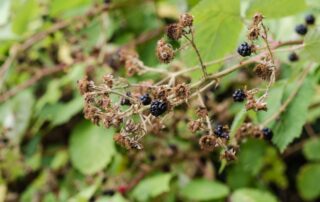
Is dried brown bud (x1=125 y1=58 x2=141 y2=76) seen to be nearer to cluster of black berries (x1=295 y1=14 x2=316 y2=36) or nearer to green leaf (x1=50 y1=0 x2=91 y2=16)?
cluster of black berries (x1=295 y1=14 x2=316 y2=36)

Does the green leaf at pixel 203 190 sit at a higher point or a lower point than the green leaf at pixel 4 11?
lower

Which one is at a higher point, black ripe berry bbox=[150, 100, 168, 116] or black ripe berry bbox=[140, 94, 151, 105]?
black ripe berry bbox=[140, 94, 151, 105]

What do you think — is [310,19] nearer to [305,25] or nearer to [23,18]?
[305,25]

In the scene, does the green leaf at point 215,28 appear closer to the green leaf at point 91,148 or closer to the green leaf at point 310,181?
the green leaf at point 91,148

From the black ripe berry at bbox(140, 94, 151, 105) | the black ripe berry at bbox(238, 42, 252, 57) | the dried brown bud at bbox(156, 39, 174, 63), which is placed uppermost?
the dried brown bud at bbox(156, 39, 174, 63)

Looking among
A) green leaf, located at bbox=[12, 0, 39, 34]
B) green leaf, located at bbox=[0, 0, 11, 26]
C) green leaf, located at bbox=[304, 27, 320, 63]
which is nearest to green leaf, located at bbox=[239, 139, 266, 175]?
green leaf, located at bbox=[304, 27, 320, 63]

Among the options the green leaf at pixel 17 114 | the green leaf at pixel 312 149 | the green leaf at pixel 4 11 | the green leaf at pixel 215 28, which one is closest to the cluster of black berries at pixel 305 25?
the green leaf at pixel 215 28
